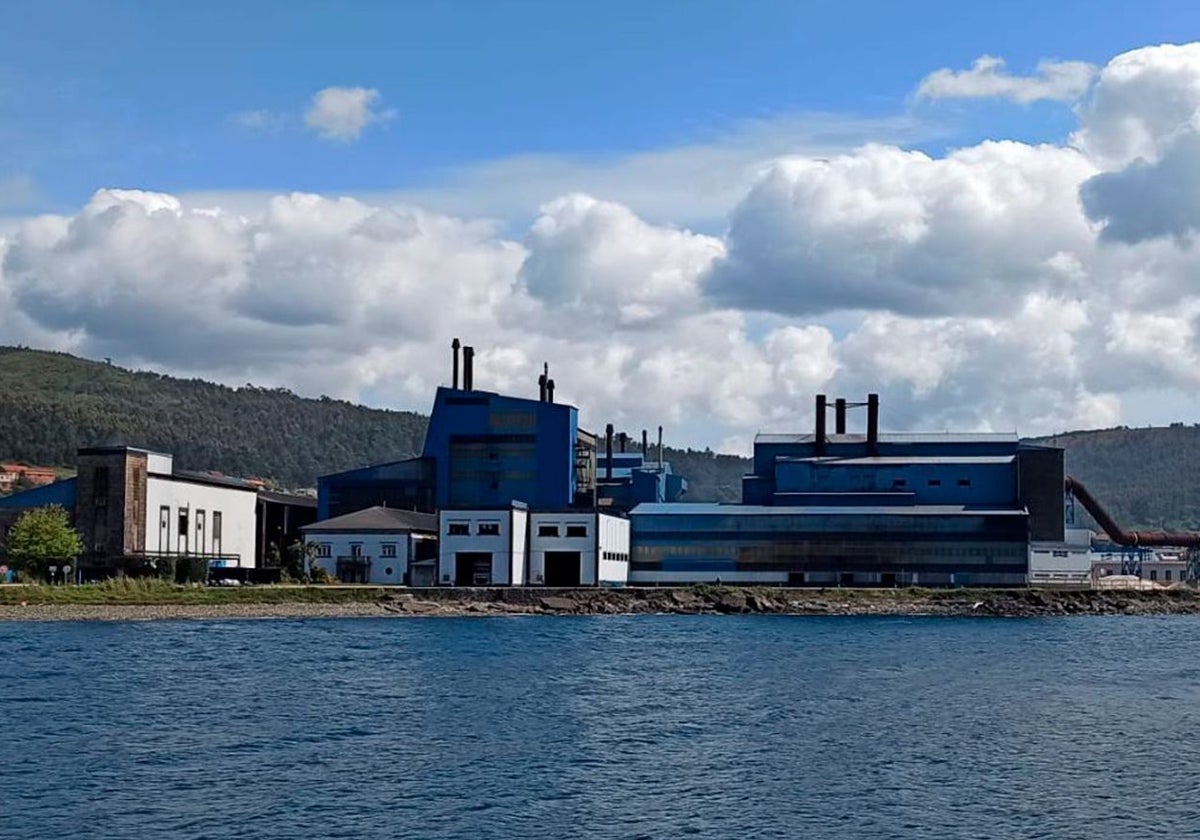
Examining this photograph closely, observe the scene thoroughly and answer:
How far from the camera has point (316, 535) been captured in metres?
115

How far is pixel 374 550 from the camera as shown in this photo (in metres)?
115

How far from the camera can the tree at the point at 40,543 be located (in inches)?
4087

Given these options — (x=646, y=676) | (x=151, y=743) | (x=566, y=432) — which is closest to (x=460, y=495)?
(x=566, y=432)

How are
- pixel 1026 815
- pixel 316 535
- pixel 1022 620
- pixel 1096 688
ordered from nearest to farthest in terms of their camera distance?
1. pixel 1026 815
2. pixel 1096 688
3. pixel 1022 620
4. pixel 316 535

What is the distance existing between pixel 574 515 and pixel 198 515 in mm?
28955

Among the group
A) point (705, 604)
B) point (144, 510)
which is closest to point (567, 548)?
point (705, 604)

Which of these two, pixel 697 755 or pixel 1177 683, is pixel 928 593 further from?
pixel 697 755

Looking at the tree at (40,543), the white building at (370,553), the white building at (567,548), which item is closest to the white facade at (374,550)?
the white building at (370,553)

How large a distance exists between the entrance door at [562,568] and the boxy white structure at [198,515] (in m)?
25.7

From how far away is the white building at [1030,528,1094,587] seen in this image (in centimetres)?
12975

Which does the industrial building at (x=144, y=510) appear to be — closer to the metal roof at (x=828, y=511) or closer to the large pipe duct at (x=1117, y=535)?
the metal roof at (x=828, y=511)

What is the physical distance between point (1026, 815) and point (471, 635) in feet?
164

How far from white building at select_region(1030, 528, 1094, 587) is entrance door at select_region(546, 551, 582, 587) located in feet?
124

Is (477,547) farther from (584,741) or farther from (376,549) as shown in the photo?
(584,741)
